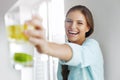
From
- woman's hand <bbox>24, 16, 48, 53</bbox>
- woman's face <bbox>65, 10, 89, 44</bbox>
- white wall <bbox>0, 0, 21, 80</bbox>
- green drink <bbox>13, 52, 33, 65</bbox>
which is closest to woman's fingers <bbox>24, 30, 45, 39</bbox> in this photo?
woman's hand <bbox>24, 16, 48, 53</bbox>

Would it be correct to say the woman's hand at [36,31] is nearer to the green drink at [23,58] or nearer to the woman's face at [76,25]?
the green drink at [23,58]

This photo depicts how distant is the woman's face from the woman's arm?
25 centimetres

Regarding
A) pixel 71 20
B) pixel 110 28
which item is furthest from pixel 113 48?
pixel 71 20

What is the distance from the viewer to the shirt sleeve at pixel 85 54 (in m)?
0.82

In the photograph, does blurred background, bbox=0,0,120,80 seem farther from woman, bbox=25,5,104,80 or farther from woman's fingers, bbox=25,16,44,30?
woman's fingers, bbox=25,16,44,30

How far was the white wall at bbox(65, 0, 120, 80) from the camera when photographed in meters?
1.04

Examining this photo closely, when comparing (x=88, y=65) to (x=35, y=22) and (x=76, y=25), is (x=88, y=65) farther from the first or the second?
(x=35, y=22)

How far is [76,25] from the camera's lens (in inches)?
40.6

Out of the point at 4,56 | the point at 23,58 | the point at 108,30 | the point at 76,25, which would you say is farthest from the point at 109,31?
the point at 4,56

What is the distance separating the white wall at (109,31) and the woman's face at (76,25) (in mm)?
103

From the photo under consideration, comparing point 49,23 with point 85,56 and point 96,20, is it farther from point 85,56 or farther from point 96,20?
point 85,56

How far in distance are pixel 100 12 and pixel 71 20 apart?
0.16m

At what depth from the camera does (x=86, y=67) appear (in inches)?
38.5

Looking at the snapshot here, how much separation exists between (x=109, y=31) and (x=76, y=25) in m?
0.15
